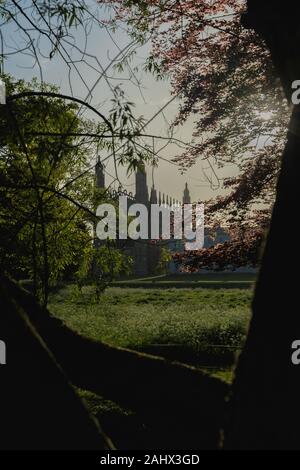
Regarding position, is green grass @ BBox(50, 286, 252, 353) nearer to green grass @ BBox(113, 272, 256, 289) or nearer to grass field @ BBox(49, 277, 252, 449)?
grass field @ BBox(49, 277, 252, 449)

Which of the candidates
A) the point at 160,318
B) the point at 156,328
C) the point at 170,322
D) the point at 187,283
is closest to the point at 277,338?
the point at 156,328

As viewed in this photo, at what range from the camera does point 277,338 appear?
6.88ft

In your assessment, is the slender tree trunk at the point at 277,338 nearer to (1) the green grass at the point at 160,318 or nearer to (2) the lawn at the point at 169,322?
(2) the lawn at the point at 169,322

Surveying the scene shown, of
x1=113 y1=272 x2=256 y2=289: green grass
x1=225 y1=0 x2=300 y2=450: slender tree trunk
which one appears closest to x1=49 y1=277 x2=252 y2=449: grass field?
x1=225 y1=0 x2=300 y2=450: slender tree trunk

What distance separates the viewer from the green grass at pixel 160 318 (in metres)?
13.9

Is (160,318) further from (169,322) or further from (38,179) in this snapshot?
(38,179)

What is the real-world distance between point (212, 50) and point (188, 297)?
646 inches

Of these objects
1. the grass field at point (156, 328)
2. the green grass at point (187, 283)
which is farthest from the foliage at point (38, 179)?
the green grass at point (187, 283)

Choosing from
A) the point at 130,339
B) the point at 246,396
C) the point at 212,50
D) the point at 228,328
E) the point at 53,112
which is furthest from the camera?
the point at 228,328

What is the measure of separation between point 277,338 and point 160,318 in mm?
15847

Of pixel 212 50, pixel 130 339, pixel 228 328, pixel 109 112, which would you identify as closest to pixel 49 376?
pixel 109 112

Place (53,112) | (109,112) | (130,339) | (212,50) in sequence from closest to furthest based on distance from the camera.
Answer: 1. (109,112)
2. (53,112)
3. (212,50)
4. (130,339)

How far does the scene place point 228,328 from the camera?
1520 centimetres
